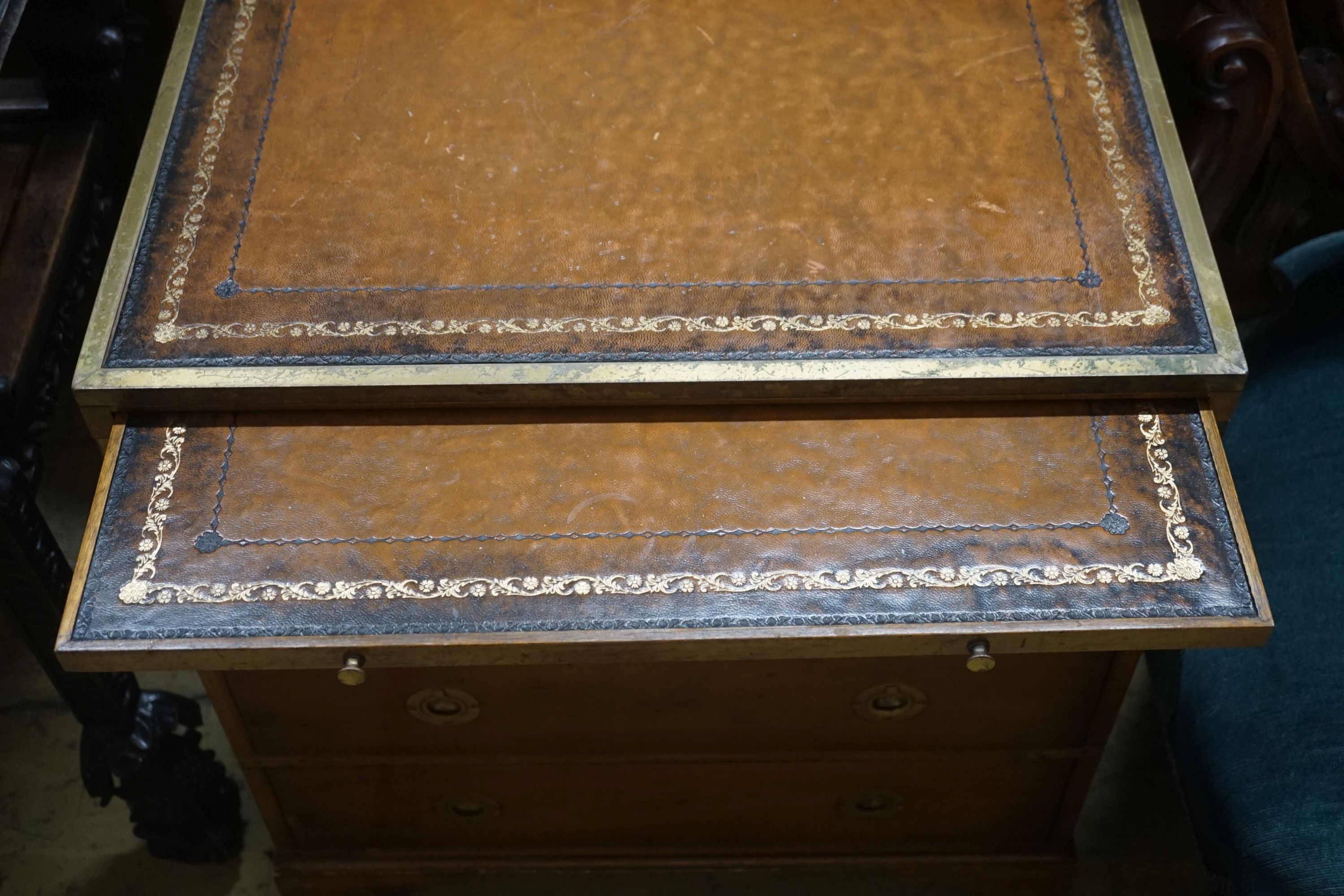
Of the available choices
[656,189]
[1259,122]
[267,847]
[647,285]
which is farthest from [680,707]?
[1259,122]

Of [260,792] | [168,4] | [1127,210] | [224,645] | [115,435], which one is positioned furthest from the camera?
[168,4]

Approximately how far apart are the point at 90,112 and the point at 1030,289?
1.09 metres

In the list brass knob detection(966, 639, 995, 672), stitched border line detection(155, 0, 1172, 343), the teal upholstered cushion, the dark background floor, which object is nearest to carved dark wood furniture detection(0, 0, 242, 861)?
the dark background floor

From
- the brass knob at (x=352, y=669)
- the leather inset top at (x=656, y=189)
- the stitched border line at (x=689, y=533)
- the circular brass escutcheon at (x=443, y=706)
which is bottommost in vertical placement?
the circular brass escutcheon at (x=443, y=706)

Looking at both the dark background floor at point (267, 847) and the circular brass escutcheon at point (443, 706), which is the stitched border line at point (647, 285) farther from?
the dark background floor at point (267, 847)

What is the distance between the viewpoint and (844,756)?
153 centimetres

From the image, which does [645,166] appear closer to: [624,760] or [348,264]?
[348,264]

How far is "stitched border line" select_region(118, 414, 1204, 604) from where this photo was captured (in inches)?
49.8

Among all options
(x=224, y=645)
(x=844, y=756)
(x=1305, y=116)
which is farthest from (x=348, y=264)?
(x=1305, y=116)

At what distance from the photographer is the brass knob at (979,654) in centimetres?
125

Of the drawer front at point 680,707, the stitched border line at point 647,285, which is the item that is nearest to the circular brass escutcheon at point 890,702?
the drawer front at point 680,707

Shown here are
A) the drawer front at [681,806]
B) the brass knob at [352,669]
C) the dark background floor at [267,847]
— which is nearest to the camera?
the brass knob at [352,669]

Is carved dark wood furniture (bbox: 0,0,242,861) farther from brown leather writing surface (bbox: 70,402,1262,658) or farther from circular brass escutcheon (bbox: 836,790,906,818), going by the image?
circular brass escutcheon (bbox: 836,790,906,818)

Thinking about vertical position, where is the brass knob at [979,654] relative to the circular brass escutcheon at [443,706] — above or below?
→ above
